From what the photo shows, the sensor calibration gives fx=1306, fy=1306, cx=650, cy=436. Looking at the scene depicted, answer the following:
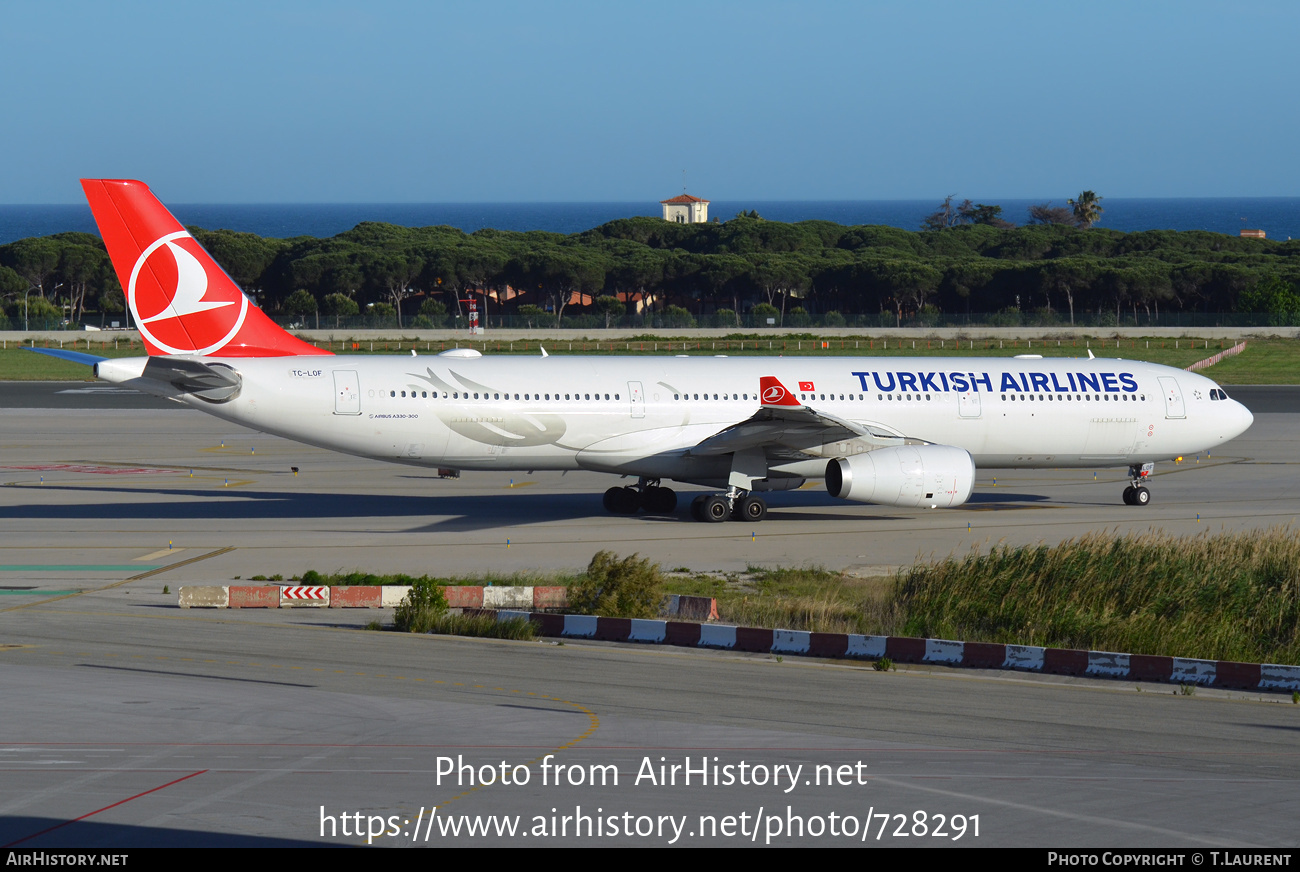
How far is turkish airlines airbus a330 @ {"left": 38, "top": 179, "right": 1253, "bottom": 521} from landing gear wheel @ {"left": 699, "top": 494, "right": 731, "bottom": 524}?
0.12ft

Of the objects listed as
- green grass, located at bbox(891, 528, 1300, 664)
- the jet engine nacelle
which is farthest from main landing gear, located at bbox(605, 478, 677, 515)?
green grass, located at bbox(891, 528, 1300, 664)

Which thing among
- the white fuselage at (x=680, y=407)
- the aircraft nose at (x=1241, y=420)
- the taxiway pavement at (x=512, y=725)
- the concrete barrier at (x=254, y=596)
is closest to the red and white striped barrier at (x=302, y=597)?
the concrete barrier at (x=254, y=596)

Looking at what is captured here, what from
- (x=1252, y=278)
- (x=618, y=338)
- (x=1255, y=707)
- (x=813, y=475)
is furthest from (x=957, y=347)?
(x=1255, y=707)

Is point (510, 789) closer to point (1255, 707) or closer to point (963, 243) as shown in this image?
point (1255, 707)

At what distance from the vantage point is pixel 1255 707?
15.4 metres

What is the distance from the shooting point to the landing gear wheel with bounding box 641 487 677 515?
104ft

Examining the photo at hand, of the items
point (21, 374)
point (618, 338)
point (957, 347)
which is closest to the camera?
point (21, 374)

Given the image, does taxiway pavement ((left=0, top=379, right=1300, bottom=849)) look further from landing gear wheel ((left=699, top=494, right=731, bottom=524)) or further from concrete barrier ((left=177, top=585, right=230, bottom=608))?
landing gear wheel ((left=699, top=494, right=731, bottom=524))

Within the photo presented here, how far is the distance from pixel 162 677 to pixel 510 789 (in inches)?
248

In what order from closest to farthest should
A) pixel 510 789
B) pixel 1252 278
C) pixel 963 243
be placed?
pixel 510 789 → pixel 1252 278 → pixel 963 243

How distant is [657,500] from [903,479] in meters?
6.18
